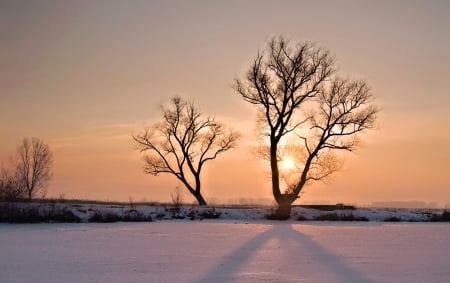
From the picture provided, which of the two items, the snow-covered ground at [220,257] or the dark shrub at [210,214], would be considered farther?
the dark shrub at [210,214]

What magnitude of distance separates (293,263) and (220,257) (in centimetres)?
223

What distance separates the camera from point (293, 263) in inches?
539

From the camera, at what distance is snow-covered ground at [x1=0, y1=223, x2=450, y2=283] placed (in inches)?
460

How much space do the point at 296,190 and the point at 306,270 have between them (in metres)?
24.3

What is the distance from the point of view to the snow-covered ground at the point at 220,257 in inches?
460

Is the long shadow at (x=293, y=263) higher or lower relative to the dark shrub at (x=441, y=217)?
lower

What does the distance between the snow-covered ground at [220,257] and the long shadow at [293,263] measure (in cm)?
2

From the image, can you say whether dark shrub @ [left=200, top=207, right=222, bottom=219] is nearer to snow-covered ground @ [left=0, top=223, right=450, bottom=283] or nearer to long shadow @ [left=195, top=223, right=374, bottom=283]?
snow-covered ground @ [left=0, top=223, right=450, bottom=283]

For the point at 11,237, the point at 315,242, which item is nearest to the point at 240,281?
the point at 315,242

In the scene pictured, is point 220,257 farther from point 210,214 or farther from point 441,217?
point 441,217

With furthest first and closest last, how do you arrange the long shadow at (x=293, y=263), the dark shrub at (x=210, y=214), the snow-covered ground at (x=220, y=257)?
the dark shrub at (x=210, y=214)
the snow-covered ground at (x=220, y=257)
the long shadow at (x=293, y=263)

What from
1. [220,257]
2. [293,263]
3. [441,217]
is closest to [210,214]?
[441,217]

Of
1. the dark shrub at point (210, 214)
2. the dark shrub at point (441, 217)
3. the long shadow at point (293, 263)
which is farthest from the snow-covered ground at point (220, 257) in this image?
the dark shrub at point (441, 217)

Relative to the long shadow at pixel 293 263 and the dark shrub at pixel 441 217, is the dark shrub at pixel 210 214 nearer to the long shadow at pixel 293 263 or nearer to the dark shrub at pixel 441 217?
the dark shrub at pixel 441 217
